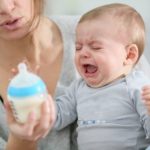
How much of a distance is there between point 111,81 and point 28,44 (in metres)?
0.37

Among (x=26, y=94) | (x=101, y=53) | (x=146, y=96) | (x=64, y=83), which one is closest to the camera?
(x=26, y=94)

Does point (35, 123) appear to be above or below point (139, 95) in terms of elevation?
above

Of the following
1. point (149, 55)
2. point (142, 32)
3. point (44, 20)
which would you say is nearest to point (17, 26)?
point (44, 20)

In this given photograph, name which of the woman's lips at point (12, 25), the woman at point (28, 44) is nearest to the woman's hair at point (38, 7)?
the woman at point (28, 44)

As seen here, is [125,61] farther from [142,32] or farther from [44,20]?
[44,20]

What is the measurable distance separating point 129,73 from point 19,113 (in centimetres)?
46

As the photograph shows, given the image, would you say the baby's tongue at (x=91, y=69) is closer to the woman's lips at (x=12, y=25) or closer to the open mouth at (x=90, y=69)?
the open mouth at (x=90, y=69)

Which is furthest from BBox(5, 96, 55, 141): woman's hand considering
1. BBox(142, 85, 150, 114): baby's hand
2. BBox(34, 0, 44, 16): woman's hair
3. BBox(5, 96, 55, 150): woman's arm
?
BBox(34, 0, 44, 16): woman's hair

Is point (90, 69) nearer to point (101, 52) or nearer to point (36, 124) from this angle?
point (101, 52)

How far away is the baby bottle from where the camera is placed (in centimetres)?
71

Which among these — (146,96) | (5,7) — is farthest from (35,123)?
(5,7)

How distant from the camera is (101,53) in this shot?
3.51 feet

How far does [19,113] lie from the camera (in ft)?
2.42

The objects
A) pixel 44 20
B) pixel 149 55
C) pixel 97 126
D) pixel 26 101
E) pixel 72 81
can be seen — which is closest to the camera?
pixel 26 101
